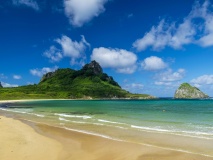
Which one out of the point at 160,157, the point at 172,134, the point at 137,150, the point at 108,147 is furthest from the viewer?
the point at 172,134

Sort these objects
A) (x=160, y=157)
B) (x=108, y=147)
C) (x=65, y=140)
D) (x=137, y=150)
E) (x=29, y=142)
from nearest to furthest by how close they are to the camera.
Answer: (x=160, y=157)
(x=137, y=150)
(x=108, y=147)
(x=29, y=142)
(x=65, y=140)

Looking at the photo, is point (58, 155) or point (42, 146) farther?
point (42, 146)

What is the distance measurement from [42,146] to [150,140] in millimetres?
8572

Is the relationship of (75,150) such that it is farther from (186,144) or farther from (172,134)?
(172,134)

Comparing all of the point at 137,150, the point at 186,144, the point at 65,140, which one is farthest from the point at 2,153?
the point at 186,144

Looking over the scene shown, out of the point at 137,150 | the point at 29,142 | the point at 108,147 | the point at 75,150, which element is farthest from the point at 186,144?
the point at 29,142

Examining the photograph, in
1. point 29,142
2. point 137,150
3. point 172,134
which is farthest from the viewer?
point 172,134

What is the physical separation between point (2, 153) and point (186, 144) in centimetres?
1278

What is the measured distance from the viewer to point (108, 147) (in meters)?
17.0

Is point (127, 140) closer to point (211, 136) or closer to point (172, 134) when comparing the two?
point (172, 134)

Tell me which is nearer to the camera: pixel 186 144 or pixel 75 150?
pixel 75 150

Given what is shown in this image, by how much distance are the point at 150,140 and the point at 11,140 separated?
1117cm

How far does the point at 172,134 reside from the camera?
875 inches

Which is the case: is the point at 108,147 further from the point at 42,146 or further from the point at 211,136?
the point at 211,136
